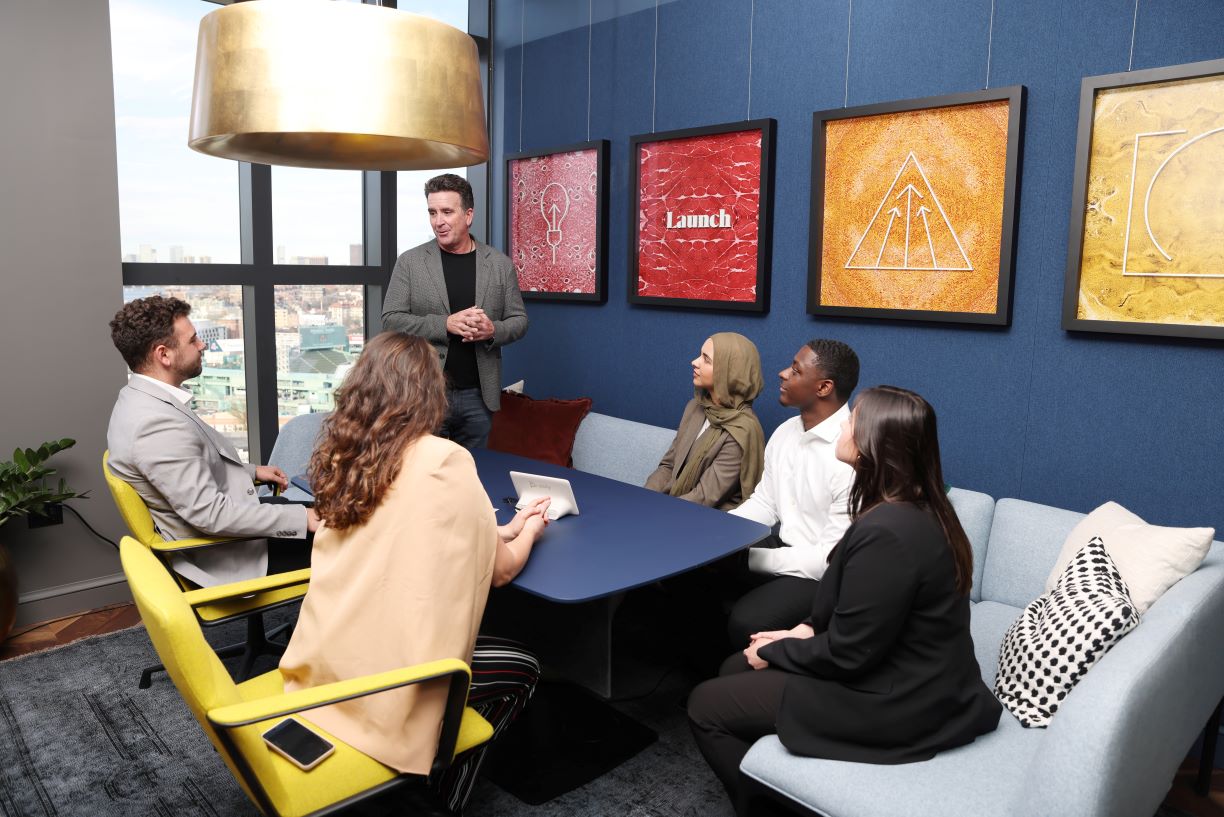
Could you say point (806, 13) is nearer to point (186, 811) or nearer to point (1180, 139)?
point (1180, 139)

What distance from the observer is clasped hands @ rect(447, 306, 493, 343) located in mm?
3785

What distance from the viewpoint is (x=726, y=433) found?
331 cm

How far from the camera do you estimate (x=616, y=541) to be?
2.50 meters

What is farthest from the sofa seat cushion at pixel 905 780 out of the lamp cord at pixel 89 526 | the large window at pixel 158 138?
the large window at pixel 158 138

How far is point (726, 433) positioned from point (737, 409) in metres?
0.10

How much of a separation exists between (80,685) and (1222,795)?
372cm

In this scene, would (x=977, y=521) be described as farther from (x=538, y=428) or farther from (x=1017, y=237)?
(x=538, y=428)

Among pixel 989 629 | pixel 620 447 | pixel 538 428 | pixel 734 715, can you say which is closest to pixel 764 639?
pixel 734 715

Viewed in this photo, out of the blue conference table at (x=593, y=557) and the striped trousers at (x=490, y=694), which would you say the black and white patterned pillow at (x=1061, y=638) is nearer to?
the blue conference table at (x=593, y=557)

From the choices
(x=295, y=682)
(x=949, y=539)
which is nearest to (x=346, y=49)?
(x=295, y=682)

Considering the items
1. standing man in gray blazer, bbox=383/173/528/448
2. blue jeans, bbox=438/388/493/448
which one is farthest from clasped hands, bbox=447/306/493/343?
blue jeans, bbox=438/388/493/448

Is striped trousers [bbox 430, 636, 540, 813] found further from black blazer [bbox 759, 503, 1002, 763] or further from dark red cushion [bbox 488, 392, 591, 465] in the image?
dark red cushion [bbox 488, 392, 591, 465]

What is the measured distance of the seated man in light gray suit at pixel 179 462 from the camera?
2.67m

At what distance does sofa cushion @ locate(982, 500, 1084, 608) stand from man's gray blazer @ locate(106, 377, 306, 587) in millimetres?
2235
